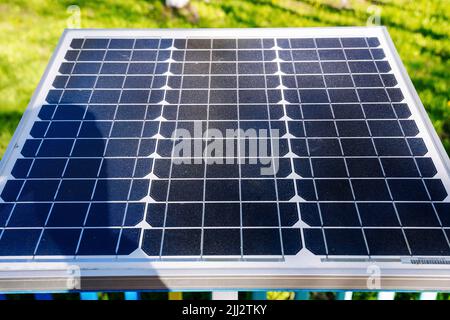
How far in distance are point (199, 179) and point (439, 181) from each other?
215 cm

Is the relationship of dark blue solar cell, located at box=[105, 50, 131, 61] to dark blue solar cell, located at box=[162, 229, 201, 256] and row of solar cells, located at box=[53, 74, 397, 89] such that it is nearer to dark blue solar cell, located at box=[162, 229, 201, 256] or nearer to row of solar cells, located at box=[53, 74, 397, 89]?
row of solar cells, located at box=[53, 74, 397, 89]

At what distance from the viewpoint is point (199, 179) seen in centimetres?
488

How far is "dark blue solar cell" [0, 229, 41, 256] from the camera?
13.9 ft

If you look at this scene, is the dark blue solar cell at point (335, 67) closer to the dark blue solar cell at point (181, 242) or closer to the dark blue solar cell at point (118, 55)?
the dark blue solar cell at point (118, 55)

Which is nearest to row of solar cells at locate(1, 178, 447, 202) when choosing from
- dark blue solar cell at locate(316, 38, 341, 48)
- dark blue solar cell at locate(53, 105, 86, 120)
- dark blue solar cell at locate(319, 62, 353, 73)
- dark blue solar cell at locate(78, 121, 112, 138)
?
dark blue solar cell at locate(78, 121, 112, 138)

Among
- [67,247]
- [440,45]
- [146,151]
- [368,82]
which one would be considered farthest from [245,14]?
[67,247]

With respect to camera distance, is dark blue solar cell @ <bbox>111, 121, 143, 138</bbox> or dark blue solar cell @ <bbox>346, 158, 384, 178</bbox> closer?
dark blue solar cell @ <bbox>346, 158, 384, 178</bbox>

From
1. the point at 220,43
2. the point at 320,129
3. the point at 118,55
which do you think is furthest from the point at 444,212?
the point at 118,55

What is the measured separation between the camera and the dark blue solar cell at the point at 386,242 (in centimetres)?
420

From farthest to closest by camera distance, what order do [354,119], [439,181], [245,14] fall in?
1. [245,14]
2. [354,119]
3. [439,181]

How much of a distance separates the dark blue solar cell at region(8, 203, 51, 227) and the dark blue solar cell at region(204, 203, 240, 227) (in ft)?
4.49

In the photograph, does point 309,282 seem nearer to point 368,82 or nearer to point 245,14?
point 368,82

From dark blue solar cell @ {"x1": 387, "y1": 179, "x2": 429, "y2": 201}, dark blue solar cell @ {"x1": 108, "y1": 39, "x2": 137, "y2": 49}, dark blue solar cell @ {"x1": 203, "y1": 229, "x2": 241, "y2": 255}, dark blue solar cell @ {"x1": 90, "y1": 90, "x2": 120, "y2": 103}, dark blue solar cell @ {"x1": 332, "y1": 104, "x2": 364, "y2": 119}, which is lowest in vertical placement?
dark blue solar cell @ {"x1": 203, "y1": 229, "x2": 241, "y2": 255}
